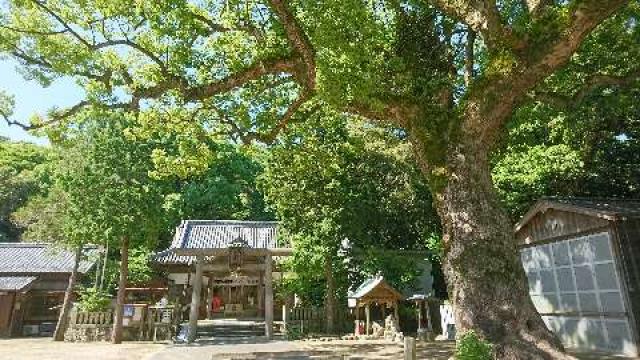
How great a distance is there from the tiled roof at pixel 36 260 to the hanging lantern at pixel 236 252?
12.3m

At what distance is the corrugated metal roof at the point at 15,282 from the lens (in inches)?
1045

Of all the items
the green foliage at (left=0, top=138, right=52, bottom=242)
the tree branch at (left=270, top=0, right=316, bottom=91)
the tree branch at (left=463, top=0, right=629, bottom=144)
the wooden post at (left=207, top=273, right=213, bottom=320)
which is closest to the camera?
the tree branch at (left=463, top=0, right=629, bottom=144)

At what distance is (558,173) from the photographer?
58.4ft

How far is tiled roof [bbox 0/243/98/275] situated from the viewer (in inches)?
1130

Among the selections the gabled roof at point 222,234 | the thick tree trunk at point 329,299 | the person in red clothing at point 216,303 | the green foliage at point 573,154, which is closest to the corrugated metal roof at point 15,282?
the gabled roof at point 222,234

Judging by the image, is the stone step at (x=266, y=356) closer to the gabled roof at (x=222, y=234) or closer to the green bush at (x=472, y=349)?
the green bush at (x=472, y=349)

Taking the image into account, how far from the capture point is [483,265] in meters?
7.82

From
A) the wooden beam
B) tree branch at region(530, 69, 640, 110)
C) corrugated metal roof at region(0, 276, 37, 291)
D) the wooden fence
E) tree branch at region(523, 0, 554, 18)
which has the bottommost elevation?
the wooden fence

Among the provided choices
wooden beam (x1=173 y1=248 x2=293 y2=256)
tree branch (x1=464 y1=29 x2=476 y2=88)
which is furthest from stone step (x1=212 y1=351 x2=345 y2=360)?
wooden beam (x1=173 y1=248 x2=293 y2=256)

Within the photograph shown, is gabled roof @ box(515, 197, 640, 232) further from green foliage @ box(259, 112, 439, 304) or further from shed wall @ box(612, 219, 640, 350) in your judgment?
green foliage @ box(259, 112, 439, 304)

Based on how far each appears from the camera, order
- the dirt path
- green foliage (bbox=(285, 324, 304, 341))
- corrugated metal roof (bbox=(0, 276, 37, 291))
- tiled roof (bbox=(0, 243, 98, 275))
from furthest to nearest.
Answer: tiled roof (bbox=(0, 243, 98, 275)), corrugated metal roof (bbox=(0, 276, 37, 291)), green foliage (bbox=(285, 324, 304, 341)), the dirt path

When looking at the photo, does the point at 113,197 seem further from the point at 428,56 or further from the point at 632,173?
the point at 632,173

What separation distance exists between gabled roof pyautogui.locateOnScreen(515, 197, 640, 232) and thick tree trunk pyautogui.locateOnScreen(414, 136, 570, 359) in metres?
5.28

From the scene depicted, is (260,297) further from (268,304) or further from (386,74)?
(386,74)
